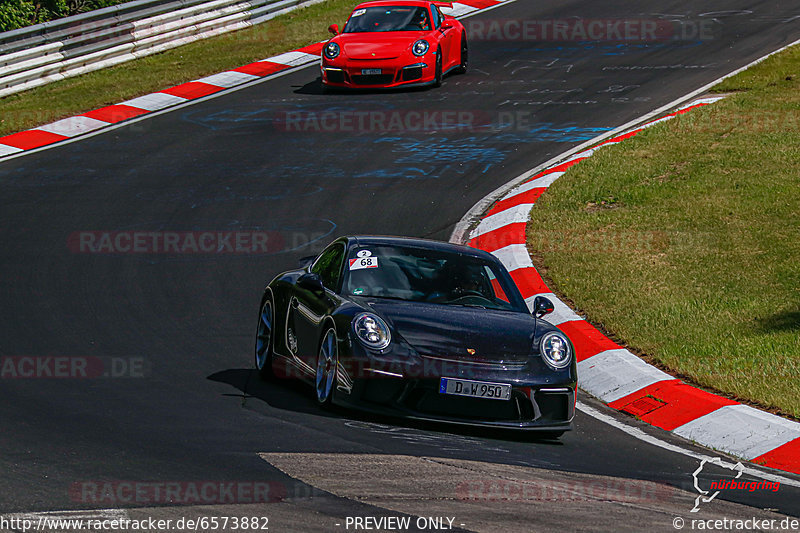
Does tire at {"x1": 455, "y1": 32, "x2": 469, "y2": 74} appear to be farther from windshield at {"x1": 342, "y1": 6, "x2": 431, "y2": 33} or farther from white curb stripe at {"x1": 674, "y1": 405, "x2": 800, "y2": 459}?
white curb stripe at {"x1": 674, "y1": 405, "x2": 800, "y2": 459}

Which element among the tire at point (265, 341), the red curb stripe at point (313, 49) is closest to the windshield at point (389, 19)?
the red curb stripe at point (313, 49)

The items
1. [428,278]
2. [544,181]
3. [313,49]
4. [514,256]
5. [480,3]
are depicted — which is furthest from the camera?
[480,3]

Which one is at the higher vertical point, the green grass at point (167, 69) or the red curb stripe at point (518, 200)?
the green grass at point (167, 69)

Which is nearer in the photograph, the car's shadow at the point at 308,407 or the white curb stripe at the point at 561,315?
the car's shadow at the point at 308,407

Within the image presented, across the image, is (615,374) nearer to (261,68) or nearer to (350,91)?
(350,91)

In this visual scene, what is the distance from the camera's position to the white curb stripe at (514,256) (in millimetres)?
13156

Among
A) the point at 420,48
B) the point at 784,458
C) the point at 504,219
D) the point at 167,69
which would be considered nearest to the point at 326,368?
the point at 784,458

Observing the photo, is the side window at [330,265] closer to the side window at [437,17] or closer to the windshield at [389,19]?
the windshield at [389,19]

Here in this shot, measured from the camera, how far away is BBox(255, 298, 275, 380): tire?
981 centimetres

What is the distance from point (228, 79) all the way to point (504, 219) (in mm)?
9392

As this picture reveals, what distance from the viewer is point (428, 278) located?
9.52 metres

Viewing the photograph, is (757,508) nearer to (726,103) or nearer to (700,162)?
(700,162)

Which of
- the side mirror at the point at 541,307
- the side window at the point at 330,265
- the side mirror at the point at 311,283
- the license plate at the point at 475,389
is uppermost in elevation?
the side mirror at the point at 311,283

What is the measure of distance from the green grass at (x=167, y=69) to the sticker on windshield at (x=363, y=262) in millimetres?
11433
